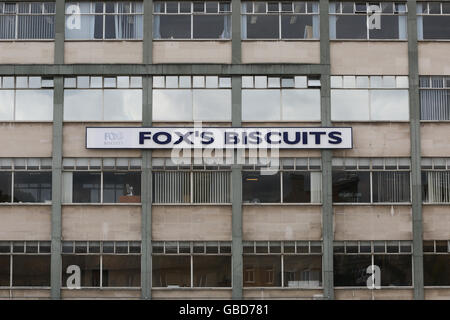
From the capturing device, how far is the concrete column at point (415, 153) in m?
33.0

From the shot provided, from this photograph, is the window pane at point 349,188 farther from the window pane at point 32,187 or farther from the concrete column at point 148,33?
the window pane at point 32,187

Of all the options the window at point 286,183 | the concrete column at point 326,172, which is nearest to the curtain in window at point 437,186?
the concrete column at point 326,172

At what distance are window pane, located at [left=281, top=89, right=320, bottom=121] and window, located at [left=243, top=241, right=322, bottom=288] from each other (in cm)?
526

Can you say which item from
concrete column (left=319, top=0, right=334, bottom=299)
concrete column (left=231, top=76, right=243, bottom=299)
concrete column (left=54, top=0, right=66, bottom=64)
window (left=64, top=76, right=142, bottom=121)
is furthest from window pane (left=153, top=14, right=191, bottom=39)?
concrete column (left=319, top=0, right=334, bottom=299)

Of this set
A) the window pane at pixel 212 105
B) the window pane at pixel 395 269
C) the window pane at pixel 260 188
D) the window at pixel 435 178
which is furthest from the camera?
the window pane at pixel 212 105

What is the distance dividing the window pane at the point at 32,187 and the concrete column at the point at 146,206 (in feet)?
13.0

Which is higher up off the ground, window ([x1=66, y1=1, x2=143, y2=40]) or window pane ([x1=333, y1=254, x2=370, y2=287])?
window ([x1=66, y1=1, x2=143, y2=40])

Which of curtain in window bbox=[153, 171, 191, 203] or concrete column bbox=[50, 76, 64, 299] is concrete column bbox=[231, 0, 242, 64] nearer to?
curtain in window bbox=[153, 171, 191, 203]

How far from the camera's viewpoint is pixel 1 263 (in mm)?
33188

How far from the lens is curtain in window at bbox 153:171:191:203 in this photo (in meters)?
33.5

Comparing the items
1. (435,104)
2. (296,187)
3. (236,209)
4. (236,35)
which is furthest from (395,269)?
(236,35)

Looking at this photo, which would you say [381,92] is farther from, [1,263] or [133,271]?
[1,263]

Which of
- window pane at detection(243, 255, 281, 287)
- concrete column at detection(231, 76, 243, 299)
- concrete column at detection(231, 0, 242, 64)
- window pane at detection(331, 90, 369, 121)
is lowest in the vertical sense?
window pane at detection(243, 255, 281, 287)

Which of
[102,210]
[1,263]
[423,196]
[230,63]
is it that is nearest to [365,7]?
[230,63]
